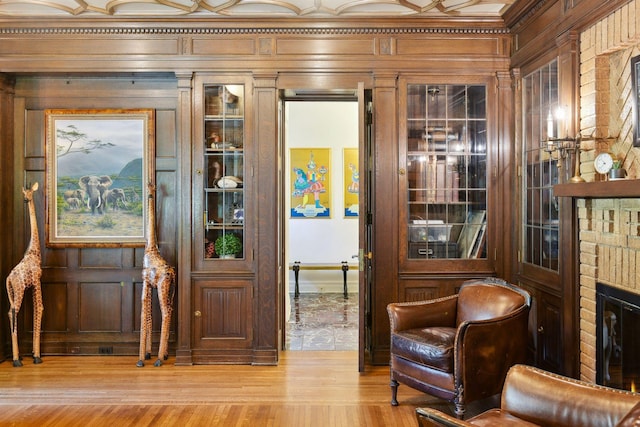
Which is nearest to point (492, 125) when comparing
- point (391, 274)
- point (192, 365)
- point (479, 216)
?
point (479, 216)

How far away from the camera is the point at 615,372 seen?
2750 millimetres

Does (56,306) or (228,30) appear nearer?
(228,30)

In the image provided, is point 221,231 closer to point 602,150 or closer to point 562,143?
point 562,143

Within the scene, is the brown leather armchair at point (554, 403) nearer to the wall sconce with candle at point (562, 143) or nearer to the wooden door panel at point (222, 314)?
the wall sconce with candle at point (562, 143)

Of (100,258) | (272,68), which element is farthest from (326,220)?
(100,258)

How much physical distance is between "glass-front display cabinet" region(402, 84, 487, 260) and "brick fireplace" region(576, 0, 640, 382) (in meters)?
1.17

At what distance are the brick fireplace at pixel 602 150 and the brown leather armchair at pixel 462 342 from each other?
15.4 inches

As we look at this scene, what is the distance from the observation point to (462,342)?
2.86 m

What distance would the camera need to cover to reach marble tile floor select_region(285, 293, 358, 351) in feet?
15.3

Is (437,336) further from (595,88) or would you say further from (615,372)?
(595,88)

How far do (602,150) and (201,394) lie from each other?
10.3ft

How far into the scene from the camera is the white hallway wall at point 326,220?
7406mm

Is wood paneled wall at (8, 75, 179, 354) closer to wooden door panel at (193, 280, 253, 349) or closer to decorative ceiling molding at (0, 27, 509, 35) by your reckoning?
decorative ceiling molding at (0, 27, 509, 35)

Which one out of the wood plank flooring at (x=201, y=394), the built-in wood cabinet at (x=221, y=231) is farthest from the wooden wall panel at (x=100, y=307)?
the built-in wood cabinet at (x=221, y=231)
